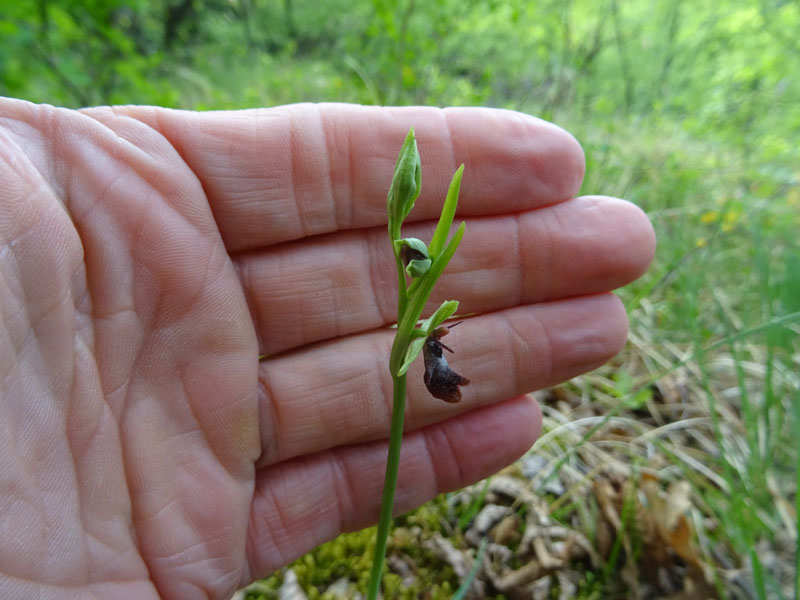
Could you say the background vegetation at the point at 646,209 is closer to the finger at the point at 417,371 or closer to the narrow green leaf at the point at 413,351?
the finger at the point at 417,371

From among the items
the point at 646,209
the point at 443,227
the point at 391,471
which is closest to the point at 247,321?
the point at 391,471

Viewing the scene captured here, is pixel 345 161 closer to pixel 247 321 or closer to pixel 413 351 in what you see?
pixel 247 321

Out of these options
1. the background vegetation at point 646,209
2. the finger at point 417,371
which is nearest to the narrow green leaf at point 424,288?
the finger at point 417,371

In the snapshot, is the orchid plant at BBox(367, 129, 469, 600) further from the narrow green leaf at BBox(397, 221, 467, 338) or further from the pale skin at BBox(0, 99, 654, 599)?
the pale skin at BBox(0, 99, 654, 599)

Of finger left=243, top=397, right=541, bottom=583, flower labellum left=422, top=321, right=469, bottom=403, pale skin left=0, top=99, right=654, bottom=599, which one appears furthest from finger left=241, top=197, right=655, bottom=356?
flower labellum left=422, top=321, right=469, bottom=403

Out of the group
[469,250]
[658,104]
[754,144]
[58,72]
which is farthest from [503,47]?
[469,250]

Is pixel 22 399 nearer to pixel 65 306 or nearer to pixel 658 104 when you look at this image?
pixel 65 306

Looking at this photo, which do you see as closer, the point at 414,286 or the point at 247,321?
the point at 414,286
